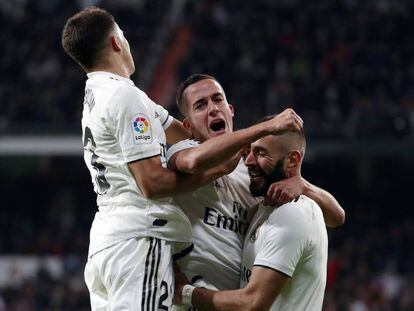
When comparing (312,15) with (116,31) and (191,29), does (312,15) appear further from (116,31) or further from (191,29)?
(116,31)

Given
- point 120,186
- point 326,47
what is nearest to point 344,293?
point 326,47

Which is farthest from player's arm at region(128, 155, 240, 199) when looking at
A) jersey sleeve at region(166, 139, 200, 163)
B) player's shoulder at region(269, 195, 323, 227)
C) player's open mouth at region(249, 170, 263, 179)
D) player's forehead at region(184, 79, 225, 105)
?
player's forehead at region(184, 79, 225, 105)

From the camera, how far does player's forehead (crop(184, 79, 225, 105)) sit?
479 cm

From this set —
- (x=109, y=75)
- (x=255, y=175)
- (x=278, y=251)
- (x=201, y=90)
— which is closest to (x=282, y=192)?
(x=255, y=175)

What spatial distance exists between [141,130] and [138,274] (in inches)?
27.0

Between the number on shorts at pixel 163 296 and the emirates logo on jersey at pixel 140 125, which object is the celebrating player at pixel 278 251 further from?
the emirates logo on jersey at pixel 140 125

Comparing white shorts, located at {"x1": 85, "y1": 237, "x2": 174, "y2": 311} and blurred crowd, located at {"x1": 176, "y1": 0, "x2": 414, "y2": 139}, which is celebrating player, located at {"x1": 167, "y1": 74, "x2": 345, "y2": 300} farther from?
blurred crowd, located at {"x1": 176, "y1": 0, "x2": 414, "y2": 139}

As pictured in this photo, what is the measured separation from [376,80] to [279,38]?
2.66 m

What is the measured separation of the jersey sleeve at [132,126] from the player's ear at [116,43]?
363 mm

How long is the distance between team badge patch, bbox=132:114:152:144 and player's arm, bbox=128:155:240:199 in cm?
9

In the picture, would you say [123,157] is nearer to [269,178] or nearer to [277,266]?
[269,178]

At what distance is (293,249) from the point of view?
429 cm

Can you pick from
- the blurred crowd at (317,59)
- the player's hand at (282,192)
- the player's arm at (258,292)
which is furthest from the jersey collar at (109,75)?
the blurred crowd at (317,59)

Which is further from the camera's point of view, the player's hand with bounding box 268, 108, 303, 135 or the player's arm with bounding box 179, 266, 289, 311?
the player's arm with bounding box 179, 266, 289, 311
